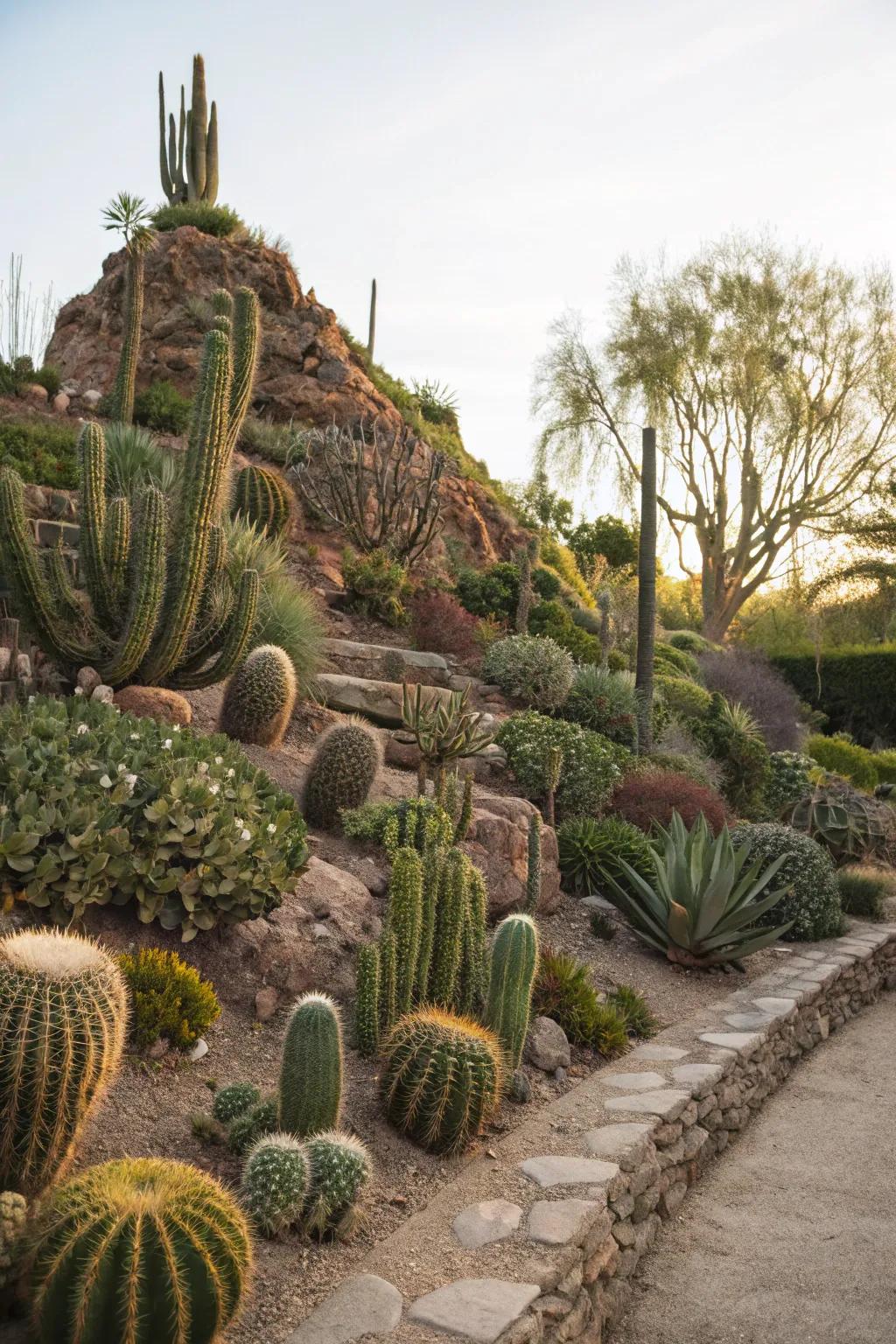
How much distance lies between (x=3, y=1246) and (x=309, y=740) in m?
5.72

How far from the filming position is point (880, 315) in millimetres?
24922

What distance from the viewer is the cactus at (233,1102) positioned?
12.5 feet

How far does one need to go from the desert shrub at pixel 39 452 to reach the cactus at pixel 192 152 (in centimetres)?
777

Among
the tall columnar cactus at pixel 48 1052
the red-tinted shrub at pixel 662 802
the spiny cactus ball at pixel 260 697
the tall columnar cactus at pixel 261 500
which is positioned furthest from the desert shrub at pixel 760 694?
the tall columnar cactus at pixel 48 1052

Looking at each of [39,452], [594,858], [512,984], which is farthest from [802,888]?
[39,452]

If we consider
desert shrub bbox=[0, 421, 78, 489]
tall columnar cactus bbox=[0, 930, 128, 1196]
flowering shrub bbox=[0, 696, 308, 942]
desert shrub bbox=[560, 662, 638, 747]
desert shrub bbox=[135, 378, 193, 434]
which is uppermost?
desert shrub bbox=[135, 378, 193, 434]

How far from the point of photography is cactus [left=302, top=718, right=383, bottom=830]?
644 cm

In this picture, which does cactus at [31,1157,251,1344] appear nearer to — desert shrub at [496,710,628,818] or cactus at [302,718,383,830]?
cactus at [302,718,383,830]

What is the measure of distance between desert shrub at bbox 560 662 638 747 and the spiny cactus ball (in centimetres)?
466

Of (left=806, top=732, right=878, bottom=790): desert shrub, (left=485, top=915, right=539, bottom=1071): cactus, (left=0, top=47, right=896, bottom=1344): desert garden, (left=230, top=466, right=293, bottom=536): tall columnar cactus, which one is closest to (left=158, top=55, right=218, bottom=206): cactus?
(left=0, top=47, right=896, bottom=1344): desert garden

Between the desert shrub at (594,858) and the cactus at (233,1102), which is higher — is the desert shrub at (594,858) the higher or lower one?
the higher one

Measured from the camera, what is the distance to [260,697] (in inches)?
288

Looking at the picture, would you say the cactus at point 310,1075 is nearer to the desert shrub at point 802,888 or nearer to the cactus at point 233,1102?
the cactus at point 233,1102

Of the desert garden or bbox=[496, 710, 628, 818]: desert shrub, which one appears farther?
bbox=[496, 710, 628, 818]: desert shrub
